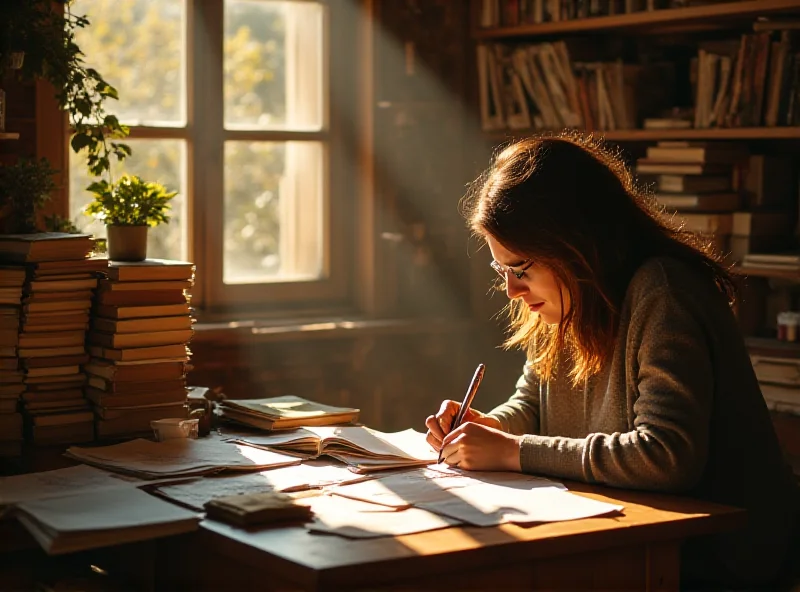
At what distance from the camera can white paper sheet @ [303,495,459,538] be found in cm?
175

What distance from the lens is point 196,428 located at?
2510 mm

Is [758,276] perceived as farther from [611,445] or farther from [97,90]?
[97,90]

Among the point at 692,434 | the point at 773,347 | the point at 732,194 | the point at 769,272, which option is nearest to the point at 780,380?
the point at 773,347

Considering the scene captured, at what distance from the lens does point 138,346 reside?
2.62m

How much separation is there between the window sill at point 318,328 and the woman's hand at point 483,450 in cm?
159

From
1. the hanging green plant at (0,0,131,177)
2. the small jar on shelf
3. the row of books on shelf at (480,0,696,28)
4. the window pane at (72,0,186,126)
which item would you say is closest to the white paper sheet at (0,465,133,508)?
the hanging green plant at (0,0,131,177)

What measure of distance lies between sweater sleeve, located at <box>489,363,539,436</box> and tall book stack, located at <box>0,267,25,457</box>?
1.01 m

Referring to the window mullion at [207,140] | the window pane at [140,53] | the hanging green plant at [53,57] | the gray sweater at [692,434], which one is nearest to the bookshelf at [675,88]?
the window mullion at [207,140]

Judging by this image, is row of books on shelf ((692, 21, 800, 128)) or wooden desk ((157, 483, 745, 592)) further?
row of books on shelf ((692, 21, 800, 128))

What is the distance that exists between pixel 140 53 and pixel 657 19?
1593 millimetres

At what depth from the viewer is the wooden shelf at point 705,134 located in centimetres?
335

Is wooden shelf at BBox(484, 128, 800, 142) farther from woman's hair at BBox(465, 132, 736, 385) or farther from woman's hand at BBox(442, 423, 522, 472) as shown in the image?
woman's hand at BBox(442, 423, 522, 472)

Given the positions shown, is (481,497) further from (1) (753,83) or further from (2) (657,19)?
(2) (657,19)

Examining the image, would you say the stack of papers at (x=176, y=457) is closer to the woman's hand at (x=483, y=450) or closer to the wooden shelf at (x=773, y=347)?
the woman's hand at (x=483, y=450)
